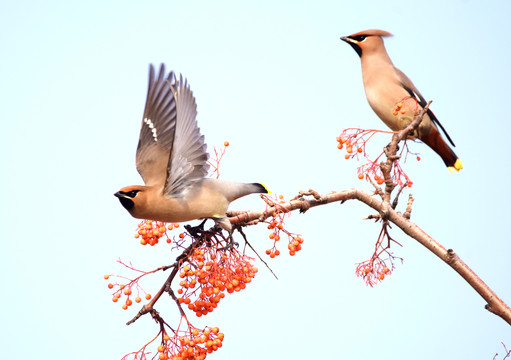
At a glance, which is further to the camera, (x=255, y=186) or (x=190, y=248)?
(x=255, y=186)

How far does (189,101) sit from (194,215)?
0.56 metres

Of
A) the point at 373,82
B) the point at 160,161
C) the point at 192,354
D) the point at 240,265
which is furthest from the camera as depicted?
the point at 373,82

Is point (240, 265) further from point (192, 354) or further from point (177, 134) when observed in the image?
point (177, 134)

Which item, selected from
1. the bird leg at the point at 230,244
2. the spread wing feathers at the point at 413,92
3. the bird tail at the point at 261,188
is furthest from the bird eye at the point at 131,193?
the spread wing feathers at the point at 413,92

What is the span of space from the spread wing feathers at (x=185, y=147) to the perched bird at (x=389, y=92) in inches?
45.8

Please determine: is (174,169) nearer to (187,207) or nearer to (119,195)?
(187,207)

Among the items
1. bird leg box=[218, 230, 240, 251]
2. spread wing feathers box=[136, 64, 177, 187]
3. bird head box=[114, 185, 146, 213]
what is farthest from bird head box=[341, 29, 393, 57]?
bird head box=[114, 185, 146, 213]

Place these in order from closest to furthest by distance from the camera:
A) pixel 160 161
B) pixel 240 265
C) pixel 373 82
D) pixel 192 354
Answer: pixel 192 354 → pixel 240 265 → pixel 160 161 → pixel 373 82

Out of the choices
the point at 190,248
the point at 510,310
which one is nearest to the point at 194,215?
the point at 190,248

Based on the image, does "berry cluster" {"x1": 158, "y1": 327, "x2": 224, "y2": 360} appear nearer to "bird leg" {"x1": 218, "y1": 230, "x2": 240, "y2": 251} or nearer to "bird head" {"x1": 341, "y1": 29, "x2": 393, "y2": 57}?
"bird leg" {"x1": 218, "y1": 230, "x2": 240, "y2": 251}

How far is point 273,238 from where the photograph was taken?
9.77 ft

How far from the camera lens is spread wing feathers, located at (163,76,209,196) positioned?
3086 mm

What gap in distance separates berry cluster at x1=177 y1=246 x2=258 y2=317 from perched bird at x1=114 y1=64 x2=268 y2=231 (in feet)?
0.75

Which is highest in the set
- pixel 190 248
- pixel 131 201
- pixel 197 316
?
pixel 131 201
